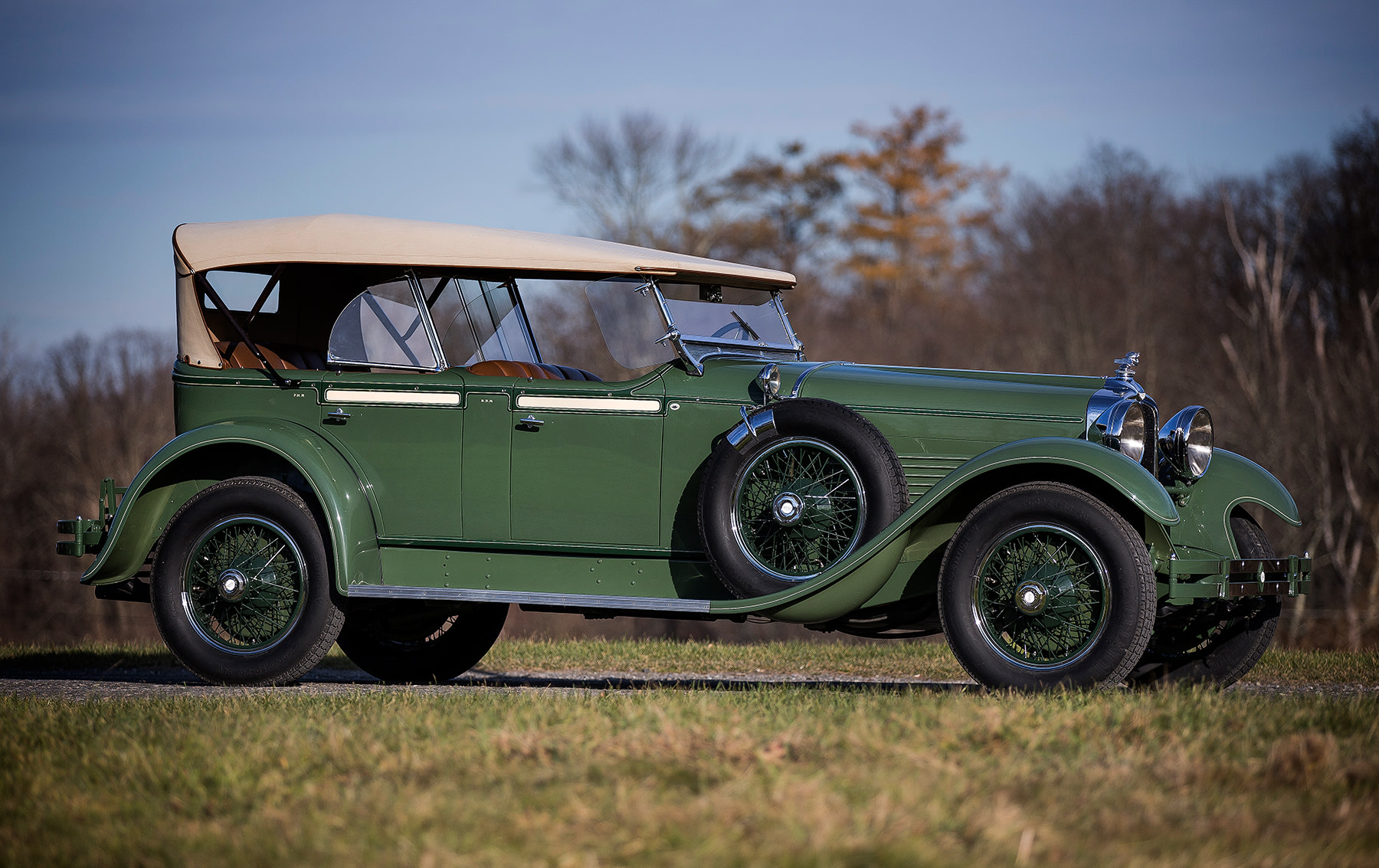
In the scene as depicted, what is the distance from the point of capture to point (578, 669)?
24.7 ft

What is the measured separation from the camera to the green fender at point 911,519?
15.7 feet

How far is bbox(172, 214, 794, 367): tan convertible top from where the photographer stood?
5969 mm

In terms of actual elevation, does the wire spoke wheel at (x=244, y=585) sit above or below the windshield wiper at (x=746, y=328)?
below

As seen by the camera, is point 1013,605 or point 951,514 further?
point 951,514

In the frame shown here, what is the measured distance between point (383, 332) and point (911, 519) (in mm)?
2911

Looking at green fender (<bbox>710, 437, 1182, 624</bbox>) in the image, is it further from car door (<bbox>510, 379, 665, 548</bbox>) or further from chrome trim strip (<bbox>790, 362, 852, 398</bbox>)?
chrome trim strip (<bbox>790, 362, 852, 398</bbox>)

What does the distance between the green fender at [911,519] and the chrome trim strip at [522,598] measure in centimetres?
36

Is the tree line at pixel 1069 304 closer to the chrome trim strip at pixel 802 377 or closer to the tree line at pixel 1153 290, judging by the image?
the tree line at pixel 1153 290

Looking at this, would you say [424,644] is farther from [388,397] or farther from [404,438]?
[388,397]

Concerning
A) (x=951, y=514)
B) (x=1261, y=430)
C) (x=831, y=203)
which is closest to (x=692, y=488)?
(x=951, y=514)

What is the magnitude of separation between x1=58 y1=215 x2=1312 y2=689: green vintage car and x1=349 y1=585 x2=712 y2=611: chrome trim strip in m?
0.02

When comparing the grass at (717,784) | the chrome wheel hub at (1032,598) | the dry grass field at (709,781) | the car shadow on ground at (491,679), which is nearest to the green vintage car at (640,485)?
the chrome wheel hub at (1032,598)

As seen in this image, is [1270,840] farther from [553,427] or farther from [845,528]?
[553,427]

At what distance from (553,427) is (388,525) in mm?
974
